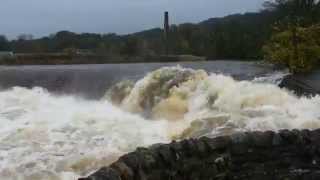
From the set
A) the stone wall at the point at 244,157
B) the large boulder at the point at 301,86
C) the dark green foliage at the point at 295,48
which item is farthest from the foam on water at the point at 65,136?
the dark green foliage at the point at 295,48

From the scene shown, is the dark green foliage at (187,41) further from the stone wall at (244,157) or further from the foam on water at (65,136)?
the stone wall at (244,157)

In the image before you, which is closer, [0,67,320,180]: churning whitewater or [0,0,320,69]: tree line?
[0,67,320,180]: churning whitewater

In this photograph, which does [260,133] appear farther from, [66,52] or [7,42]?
[7,42]

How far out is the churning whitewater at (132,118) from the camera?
11422 mm

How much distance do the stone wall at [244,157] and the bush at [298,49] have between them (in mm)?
12206

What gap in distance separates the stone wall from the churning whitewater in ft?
5.64

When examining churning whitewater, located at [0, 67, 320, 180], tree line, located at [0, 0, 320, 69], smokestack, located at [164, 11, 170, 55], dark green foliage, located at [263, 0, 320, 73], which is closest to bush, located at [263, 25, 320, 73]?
dark green foliage, located at [263, 0, 320, 73]

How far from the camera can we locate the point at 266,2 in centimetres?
3184

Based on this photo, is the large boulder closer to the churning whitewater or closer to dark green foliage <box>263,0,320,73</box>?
the churning whitewater

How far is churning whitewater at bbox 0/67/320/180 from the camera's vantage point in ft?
37.5

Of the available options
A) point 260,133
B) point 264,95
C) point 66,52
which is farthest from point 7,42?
point 260,133

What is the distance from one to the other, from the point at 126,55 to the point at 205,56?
5.50 meters

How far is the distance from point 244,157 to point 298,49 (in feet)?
43.9

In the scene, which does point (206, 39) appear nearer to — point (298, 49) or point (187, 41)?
point (187, 41)
